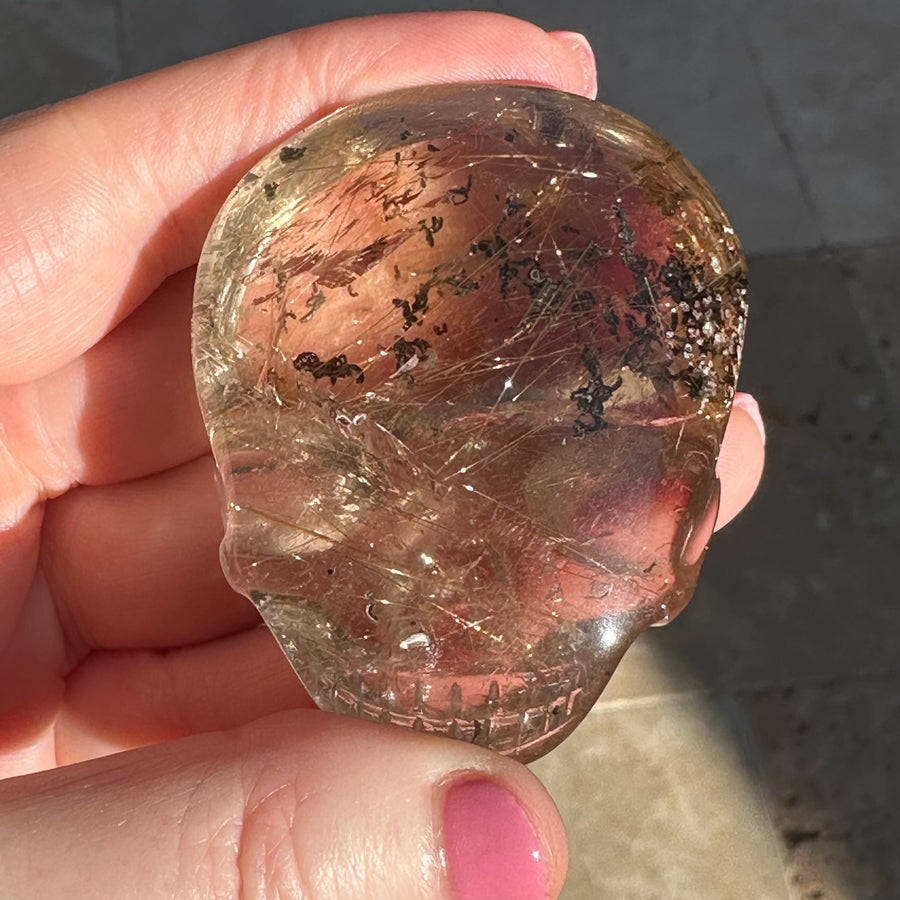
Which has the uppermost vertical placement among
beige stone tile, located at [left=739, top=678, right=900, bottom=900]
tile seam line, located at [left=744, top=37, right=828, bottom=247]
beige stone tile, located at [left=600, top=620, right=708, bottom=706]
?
tile seam line, located at [left=744, top=37, right=828, bottom=247]

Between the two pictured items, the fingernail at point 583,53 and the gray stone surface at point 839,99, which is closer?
the fingernail at point 583,53

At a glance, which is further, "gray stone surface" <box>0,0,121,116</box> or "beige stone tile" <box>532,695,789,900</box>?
"gray stone surface" <box>0,0,121,116</box>

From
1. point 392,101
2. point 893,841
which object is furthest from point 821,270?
point 392,101

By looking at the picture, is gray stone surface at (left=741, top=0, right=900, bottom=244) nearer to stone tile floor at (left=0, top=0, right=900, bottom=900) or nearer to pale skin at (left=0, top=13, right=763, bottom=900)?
stone tile floor at (left=0, top=0, right=900, bottom=900)

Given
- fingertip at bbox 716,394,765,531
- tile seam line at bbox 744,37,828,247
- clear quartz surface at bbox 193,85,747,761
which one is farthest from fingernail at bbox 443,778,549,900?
tile seam line at bbox 744,37,828,247

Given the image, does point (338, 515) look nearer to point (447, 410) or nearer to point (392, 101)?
point (447, 410)

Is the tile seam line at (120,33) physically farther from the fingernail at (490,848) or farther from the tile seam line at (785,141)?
the fingernail at (490,848)

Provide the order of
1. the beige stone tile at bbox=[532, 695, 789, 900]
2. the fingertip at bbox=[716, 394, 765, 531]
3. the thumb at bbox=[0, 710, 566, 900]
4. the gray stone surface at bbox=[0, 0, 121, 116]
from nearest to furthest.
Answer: the thumb at bbox=[0, 710, 566, 900], the fingertip at bbox=[716, 394, 765, 531], the beige stone tile at bbox=[532, 695, 789, 900], the gray stone surface at bbox=[0, 0, 121, 116]

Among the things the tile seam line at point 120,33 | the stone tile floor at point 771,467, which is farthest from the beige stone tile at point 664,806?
the tile seam line at point 120,33
